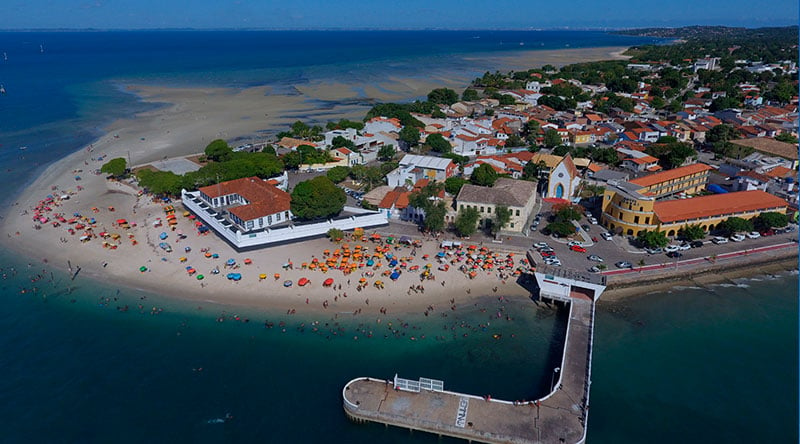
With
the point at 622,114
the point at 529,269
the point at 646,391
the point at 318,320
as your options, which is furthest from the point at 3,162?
the point at 622,114

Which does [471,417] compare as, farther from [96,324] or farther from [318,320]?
[96,324]

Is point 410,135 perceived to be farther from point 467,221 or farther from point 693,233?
point 693,233

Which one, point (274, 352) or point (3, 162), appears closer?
point (274, 352)

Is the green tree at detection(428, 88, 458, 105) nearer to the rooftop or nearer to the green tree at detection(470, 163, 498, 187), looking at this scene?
the green tree at detection(470, 163, 498, 187)

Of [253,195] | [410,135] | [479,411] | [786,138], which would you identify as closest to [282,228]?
[253,195]

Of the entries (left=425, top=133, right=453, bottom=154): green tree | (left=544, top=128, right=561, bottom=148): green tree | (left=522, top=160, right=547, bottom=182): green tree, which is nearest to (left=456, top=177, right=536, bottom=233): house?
(left=522, top=160, right=547, bottom=182): green tree
